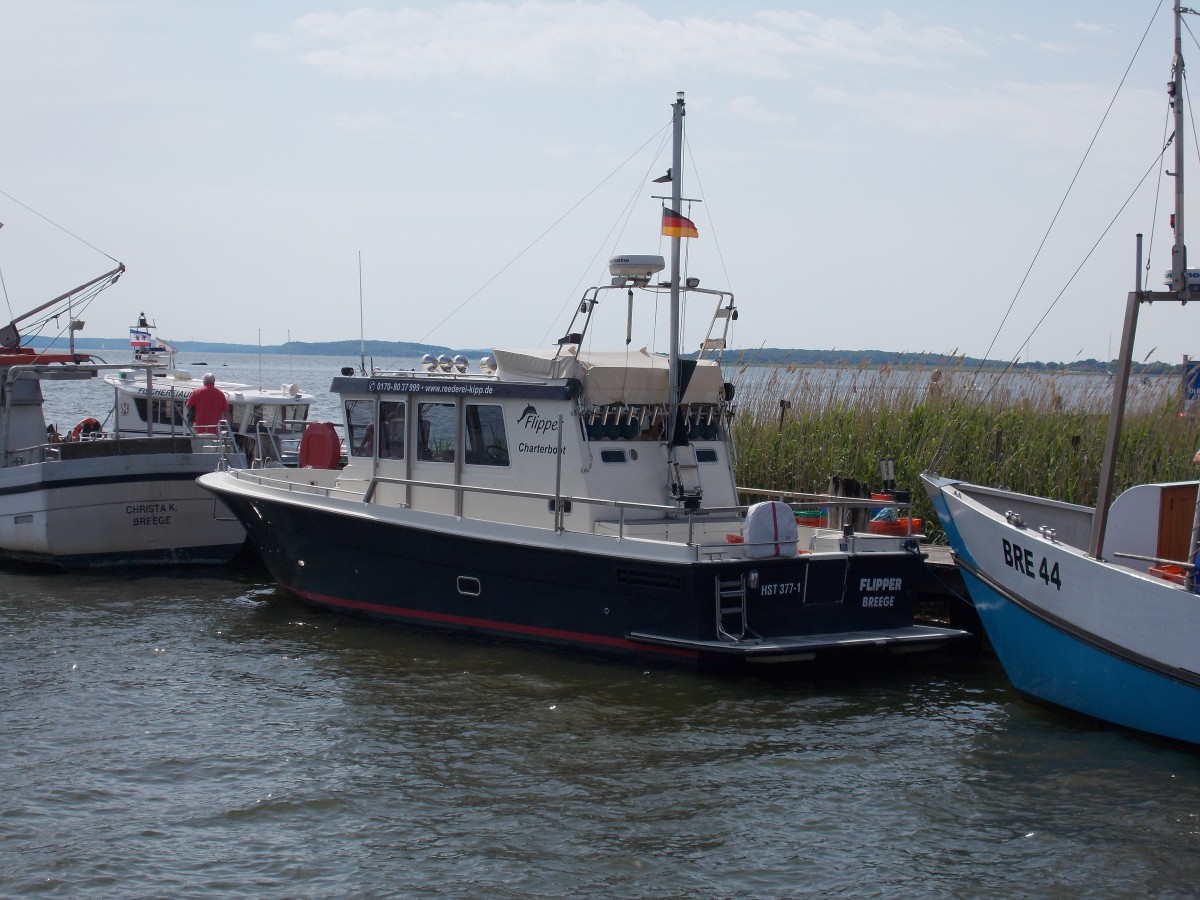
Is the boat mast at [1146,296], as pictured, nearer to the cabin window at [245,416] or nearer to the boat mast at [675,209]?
the boat mast at [675,209]

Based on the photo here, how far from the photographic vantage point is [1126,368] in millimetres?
9078

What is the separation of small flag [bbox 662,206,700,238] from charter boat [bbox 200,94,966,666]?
0.06 ft

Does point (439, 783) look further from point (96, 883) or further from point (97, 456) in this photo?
point (97, 456)

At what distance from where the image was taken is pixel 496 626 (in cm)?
1123

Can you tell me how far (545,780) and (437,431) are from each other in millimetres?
4830

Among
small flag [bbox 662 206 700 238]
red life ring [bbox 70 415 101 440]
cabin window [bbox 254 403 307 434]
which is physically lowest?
red life ring [bbox 70 415 101 440]

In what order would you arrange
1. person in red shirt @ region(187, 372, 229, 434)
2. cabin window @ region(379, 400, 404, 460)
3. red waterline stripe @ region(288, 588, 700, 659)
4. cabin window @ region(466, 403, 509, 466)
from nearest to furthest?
red waterline stripe @ region(288, 588, 700, 659)
cabin window @ region(466, 403, 509, 466)
cabin window @ region(379, 400, 404, 460)
person in red shirt @ region(187, 372, 229, 434)

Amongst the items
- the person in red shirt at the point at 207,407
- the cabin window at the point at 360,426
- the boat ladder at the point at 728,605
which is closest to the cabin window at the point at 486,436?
the cabin window at the point at 360,426

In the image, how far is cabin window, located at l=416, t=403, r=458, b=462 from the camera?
12.0 m

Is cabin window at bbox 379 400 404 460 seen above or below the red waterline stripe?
above

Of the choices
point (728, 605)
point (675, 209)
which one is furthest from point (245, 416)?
point (728, 605)

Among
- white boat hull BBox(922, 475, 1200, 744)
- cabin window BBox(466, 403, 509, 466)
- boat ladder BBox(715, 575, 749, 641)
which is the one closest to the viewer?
white boat hull BBox(922, 475, 1200, 744)

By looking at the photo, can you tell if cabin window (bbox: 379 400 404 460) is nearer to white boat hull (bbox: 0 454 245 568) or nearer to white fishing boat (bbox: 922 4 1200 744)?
white boat hull (bbox: 0 454 245 568)

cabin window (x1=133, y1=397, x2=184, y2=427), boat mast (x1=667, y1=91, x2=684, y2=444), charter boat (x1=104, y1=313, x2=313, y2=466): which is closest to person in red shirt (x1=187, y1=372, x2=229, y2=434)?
charter boat (x1=104, y1=313, x2=313, y2=466)
